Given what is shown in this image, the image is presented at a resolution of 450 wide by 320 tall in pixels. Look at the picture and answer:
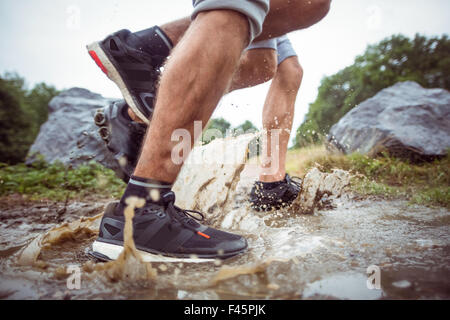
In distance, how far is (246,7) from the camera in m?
1.01

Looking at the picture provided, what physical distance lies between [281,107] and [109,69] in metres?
1.40

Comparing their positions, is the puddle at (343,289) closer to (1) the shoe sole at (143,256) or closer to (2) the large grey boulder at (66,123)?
(1) the shoe sole at (143,256)

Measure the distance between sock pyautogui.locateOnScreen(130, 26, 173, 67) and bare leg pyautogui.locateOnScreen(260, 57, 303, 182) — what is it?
106 cm

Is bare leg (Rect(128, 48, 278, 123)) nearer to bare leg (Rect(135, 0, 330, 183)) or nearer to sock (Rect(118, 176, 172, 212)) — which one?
bare leg (Rect(135, 0, 330, 183))

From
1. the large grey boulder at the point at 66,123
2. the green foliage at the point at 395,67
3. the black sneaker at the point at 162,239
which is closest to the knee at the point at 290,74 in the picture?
the black sneaker at the point at 162,239

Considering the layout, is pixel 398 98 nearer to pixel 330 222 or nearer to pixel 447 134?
pixel 447 134

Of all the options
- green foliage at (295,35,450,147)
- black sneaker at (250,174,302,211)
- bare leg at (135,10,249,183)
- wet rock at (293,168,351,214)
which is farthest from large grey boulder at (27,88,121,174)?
green foliage at (295,35,450,147)

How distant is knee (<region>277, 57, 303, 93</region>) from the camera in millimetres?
2254

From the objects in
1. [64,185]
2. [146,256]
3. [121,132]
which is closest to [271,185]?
[121,132]

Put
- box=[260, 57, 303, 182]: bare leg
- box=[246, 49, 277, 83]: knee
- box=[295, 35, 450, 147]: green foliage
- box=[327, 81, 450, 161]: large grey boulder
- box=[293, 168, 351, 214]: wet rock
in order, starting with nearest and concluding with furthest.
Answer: box=[246, 49, 277, 83]: knee, box=[293, 168, 351, 214]: wet rock, box=[260, 57, 303, 182]: bare leg, box=[327, 81, 450, 161]: large grey boulder, box=[295, 35, 450, 147]: green foliage

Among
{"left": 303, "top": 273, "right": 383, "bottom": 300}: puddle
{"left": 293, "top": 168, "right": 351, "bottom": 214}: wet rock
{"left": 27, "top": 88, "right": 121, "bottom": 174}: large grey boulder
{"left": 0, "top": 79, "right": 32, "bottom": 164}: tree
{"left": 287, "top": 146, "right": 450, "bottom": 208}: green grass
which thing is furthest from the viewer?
{"left": 0, "top": 79, "right": 32, "bottom": 164}: tree

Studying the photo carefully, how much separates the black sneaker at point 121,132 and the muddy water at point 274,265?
0.46 m

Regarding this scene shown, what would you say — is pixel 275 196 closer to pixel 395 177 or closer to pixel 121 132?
pixel 121 132

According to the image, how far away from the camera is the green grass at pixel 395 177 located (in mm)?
2938
